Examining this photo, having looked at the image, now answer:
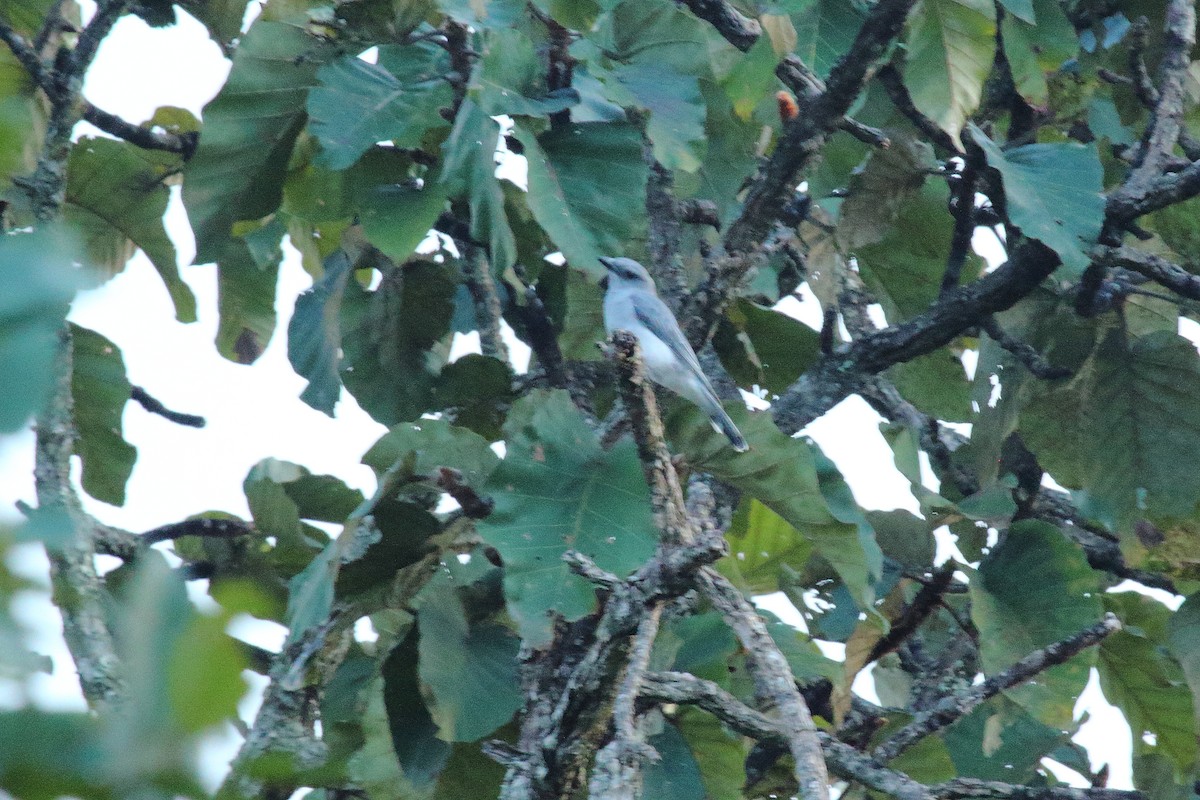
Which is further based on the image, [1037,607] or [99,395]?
[99,395]

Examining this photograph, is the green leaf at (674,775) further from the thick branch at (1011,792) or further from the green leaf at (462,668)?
the thick branch at (1011,792)

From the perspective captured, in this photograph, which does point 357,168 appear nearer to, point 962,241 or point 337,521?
point 337,521

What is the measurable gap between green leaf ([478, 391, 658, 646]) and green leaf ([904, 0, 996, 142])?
1.12 metres

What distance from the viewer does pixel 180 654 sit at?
51 cm

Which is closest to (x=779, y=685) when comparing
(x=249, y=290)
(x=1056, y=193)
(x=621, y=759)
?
(x=621, y=759)

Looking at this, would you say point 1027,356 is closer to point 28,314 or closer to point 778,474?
point 778,474

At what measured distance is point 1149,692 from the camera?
11.1 feet

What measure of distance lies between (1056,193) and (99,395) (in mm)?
2536

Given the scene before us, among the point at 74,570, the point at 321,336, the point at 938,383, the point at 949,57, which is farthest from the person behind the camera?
the point at 938,383

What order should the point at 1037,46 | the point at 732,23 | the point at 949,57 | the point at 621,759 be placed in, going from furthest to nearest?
the point at 1037,46
the point at 732,23
the point at 949,57
the point at 621,759

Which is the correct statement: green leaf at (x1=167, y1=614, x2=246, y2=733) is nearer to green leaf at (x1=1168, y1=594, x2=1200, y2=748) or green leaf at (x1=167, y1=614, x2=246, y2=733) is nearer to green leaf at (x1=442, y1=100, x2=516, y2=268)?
green leaf at (x1=442, y1=100, x2=516, y2=268)

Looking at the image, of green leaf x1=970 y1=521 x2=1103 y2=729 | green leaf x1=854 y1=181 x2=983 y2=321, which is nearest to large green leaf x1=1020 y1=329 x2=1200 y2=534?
green leaf x1=970 y1=521 x2=1103 y2=729

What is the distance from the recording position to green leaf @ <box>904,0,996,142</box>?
3.13 metres

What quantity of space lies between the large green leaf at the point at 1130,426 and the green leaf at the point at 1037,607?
0.31m
